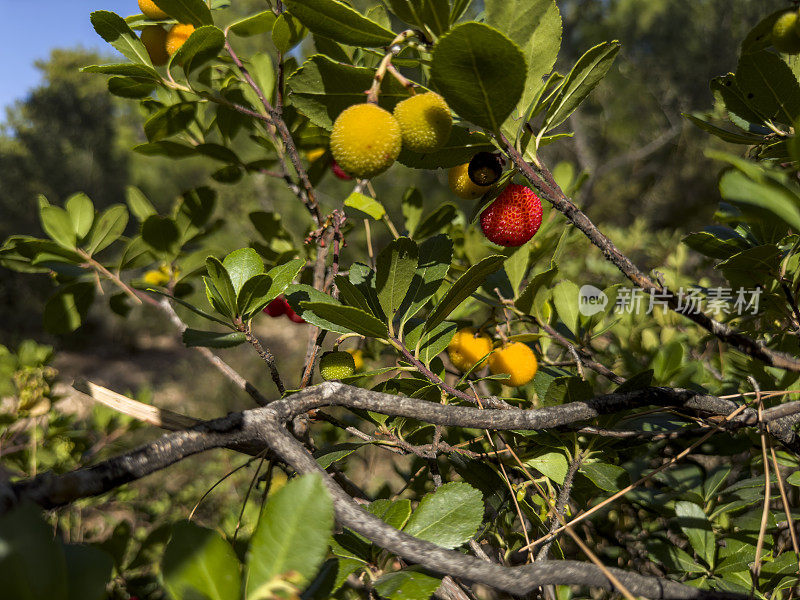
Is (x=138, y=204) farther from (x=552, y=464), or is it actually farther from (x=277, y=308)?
(x=552, y=464)

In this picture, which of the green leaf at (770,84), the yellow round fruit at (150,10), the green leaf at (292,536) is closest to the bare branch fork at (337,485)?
the green leaf at (292,536)

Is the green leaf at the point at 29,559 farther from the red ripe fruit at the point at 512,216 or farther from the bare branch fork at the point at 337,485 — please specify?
the red ripe fruit at the point at 512,216

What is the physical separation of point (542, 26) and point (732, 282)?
18.2 inches

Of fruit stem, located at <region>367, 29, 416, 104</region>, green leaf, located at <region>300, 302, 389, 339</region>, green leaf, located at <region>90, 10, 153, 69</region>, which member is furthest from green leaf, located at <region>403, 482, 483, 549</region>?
green leaf, located at <region>90, 10, 153, 69</region>

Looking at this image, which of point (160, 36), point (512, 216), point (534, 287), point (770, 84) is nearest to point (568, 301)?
point (534, 287)

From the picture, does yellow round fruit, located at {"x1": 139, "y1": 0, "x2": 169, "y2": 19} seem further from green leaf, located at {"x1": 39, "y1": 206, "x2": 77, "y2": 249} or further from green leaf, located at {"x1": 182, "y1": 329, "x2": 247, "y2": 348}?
green leaf, located at {"x1": 182, "y1": 329, "x2": 247, "y2": 348}

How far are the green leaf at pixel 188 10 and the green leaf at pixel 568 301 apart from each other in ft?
2.10

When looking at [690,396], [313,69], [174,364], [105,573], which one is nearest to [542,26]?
[313,69]

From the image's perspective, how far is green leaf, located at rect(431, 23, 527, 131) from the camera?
35 cm

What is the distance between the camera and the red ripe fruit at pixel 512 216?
0.60 m

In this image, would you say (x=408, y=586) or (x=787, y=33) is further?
(x=787, y=33)

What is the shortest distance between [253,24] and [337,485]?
2.09 ft

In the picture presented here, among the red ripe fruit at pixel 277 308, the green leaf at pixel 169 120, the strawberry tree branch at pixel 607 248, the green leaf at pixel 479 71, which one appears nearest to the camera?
the green leaf at pixel 479 71

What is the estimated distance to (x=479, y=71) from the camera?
38 cm
